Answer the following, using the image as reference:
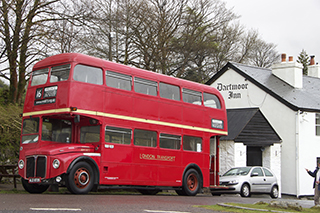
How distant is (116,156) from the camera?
53.1ft

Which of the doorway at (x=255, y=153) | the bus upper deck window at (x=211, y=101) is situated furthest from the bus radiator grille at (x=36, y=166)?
the doorway at (x=255, y=153)

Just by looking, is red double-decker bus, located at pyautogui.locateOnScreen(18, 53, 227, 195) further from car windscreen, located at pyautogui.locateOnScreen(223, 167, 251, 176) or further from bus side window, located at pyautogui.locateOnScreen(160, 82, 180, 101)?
car windscreen, located at pyautogui.locateOnScreen(223, 167, 251, 176)

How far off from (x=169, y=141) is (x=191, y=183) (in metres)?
2.39

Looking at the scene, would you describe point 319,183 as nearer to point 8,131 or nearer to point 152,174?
point 152,174

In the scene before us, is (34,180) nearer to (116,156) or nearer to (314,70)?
(116,156)

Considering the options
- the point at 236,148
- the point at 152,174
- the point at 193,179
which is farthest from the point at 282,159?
the point at 152,174

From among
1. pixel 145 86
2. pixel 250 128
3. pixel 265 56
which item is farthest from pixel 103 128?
pixel 265 56

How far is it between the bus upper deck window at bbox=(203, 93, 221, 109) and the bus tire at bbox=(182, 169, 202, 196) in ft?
9.98

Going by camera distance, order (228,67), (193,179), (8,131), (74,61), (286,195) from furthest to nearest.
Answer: (228,67)
(286,195)
(8,131)
(193,179)
(74,61)

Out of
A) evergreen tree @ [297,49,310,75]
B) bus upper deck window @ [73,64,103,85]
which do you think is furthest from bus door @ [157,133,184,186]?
evergreen tree @ [297,49,310,75]

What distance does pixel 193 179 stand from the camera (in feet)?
64.5

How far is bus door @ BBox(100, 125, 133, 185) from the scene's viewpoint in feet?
51.7

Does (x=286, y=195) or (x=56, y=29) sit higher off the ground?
(x=56, y=29)

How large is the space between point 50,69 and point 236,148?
49.3 feet
